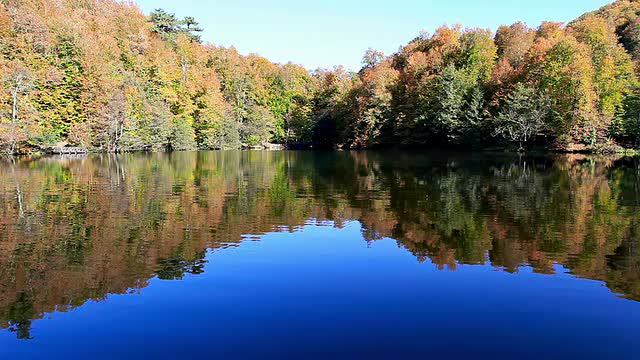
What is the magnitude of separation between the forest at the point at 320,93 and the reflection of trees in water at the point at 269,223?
2738 centimetres

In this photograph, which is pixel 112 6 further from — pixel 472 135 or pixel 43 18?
pixel 472 135

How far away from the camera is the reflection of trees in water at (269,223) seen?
8953mm

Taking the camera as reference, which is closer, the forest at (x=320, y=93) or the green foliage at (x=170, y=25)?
the forest at (x=320, y=93)

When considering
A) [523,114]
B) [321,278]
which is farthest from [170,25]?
[321,278]

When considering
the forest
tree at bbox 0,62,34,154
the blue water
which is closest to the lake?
the blue water

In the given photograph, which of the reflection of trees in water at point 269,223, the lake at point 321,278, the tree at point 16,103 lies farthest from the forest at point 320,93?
the lake at point 321,278

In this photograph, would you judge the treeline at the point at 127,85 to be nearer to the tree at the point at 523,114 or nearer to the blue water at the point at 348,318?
Result: the tree at the point at 523,114

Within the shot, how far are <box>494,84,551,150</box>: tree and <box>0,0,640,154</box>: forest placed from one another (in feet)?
0.51

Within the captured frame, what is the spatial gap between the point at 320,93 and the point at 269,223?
3195 inches

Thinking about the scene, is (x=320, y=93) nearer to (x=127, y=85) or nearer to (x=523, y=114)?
(x=127, y=85)

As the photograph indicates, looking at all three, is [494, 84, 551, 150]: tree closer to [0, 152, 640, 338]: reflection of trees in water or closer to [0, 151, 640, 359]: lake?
[0, 152, 640, 338]: reflection of trees in water

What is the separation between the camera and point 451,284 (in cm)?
834

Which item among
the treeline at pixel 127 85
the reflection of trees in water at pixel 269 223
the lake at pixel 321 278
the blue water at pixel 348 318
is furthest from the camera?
the treeline at pixel 127 85

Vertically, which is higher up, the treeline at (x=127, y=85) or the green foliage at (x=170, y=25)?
the green foliage at (x=170, y=25)
